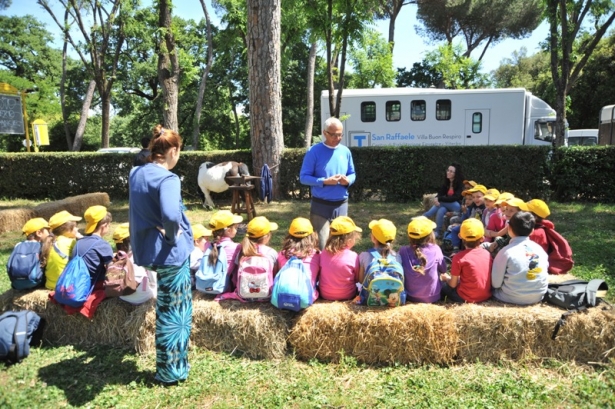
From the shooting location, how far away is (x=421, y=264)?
12.1ft

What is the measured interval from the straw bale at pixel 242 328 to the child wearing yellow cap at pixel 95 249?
2.85ft

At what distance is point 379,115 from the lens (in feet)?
56.0

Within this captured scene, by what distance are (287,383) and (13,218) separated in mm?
7953

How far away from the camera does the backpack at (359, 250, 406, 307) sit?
3.52 m

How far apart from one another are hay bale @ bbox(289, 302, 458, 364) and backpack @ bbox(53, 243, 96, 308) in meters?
1.78

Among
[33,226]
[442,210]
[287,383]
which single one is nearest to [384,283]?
[287,383]

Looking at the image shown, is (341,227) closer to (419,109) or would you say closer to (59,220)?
(59,220)

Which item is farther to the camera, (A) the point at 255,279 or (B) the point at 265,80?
(B) the point at 265,80

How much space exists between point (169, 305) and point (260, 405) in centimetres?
94

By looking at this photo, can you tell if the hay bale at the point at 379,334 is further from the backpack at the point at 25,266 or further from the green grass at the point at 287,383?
the backpack at the point at 25,266

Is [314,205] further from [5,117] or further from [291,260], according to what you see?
[5,117]

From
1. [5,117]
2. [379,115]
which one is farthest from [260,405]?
[379,115]

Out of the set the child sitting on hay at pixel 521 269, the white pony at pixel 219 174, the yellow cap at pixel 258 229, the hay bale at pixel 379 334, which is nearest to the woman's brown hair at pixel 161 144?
the yellow cap at pixel 258 229

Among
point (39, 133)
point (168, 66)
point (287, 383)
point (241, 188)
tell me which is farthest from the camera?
point (39, 133)
